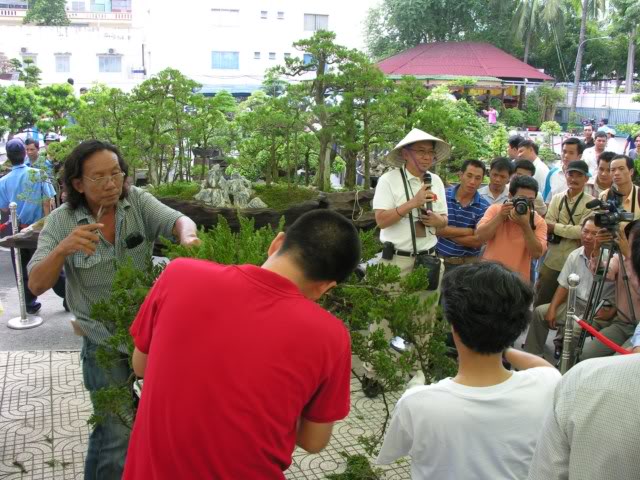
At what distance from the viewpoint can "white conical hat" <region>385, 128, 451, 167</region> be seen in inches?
169

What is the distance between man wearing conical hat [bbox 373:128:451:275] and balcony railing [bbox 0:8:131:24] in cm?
4666

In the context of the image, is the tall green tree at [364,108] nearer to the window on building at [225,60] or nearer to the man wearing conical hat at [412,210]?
the man wearing conical hat at [412,210]

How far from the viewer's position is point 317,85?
6.96 metres

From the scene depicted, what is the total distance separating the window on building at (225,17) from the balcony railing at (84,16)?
17878 mm

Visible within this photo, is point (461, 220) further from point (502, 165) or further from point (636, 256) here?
point (636, 256)

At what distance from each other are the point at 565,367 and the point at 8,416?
3.37 meters

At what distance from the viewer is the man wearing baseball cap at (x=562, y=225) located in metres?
5.14

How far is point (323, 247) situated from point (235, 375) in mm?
398

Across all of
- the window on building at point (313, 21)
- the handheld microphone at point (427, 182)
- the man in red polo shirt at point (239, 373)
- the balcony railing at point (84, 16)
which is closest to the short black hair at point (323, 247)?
the man in red polo shirt at point (239, 373)

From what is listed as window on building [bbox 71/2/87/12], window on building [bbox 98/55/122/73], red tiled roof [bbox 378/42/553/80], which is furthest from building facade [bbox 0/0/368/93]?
window on building [bbox 71/2/87/12]

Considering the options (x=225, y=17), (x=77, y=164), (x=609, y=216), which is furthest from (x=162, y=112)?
(x=225, y=17)

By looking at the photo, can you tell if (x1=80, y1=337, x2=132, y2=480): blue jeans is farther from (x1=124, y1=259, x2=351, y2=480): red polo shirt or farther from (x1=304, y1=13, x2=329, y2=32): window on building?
(x1=304, y1=13, x2=329, y2=32): window on building

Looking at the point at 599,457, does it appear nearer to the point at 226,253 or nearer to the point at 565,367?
the point at 226,253

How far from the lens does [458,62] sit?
28547 millimetres
